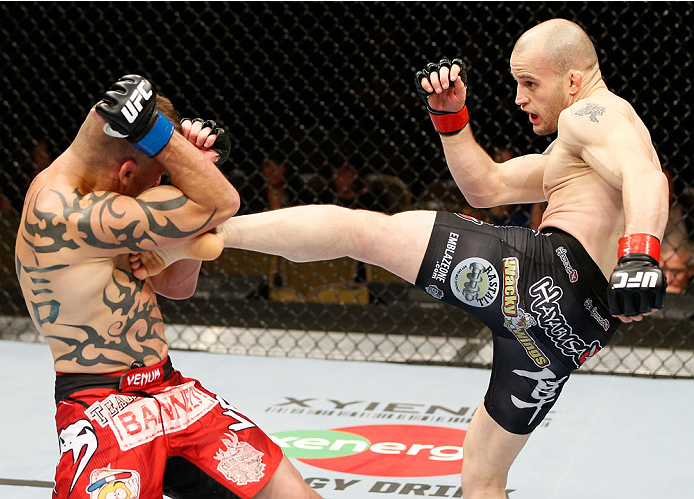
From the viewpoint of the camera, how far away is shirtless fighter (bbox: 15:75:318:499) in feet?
4.88

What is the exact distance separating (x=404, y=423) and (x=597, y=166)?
1.36 m

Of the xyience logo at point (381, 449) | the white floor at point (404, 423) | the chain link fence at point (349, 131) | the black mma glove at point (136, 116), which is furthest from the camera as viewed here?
the chain link fence at point (349, 131)

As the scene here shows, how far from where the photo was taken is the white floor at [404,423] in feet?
7.56

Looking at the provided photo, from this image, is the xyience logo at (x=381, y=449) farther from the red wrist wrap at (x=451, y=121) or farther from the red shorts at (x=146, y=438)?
the red wrist wrap at (x=451, y=121)

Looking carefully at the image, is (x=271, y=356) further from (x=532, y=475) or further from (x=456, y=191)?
(x=532, y=475)

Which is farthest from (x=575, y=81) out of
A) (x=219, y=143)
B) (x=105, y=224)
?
(x=105, y=224)

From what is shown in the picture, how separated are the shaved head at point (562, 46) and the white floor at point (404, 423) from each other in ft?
3.49

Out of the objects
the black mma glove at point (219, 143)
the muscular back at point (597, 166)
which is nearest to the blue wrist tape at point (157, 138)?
the black mma glove at point (219, 143)

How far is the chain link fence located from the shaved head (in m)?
1.76

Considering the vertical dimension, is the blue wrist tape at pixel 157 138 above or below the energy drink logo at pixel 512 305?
→ above

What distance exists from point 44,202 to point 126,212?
146mm

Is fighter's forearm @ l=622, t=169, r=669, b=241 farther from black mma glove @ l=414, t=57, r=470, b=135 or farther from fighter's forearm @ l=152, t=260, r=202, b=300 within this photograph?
fighter's forearm @ l=152, t=260, r=202, b=300

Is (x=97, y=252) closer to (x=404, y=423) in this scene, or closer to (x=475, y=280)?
(x=475, y=280)

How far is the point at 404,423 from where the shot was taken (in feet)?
9.18
